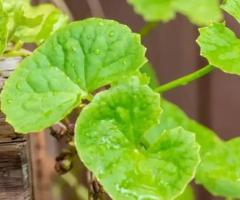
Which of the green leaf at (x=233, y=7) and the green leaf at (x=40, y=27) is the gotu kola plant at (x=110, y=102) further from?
the green leaf at (x=40, y=27)

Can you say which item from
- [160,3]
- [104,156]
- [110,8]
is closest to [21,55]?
[104,156]

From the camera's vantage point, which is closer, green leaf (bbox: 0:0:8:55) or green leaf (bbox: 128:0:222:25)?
green leaf (bbox: 0:0:8:55)

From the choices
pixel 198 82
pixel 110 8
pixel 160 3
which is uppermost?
pixel 160 3

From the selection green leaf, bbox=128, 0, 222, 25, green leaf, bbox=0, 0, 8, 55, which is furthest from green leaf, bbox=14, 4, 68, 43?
green leaf, bbox=128, 0, 222, 25

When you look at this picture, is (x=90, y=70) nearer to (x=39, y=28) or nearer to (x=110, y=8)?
(x=39, y=28)

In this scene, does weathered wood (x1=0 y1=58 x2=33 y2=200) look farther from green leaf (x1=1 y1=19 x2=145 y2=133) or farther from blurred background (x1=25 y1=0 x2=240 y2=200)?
blurred background (x1=25 y1=0 x2=240 y2=200)

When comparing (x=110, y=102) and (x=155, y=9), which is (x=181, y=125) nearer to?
(x=110, y=102)

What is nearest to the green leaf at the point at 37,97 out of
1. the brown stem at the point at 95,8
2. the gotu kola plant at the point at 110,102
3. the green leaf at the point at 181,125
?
the gotu kola plant at the point at 110,102
